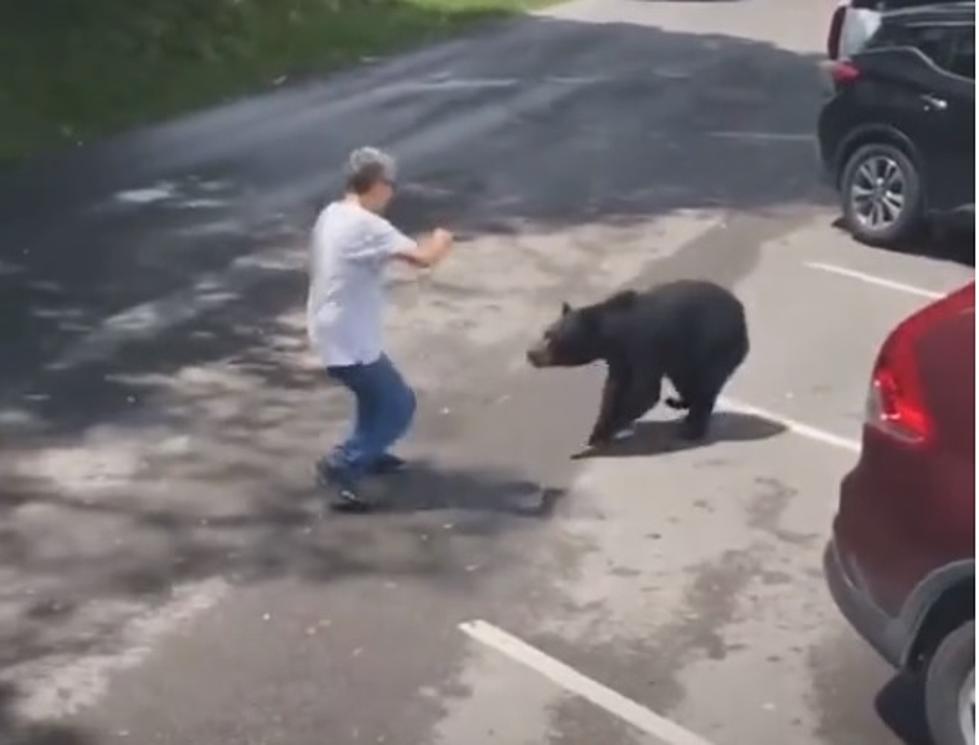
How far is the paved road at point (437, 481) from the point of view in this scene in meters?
7.58

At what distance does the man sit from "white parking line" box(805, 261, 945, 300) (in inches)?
211

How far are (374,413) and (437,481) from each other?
0.57 m

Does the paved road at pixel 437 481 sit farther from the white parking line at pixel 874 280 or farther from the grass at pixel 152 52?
the grass at pixel 152 52

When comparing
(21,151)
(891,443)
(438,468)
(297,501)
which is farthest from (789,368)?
(21,151)

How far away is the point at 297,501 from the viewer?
9719mm

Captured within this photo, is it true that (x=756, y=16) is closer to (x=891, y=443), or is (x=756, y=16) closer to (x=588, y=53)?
(x=588, y=53)

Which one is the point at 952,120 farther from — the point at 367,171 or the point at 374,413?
the point at 367,171

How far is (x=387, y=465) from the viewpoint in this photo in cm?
1006

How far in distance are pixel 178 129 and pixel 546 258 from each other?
7.69 m

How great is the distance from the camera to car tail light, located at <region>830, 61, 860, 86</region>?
15.6 m

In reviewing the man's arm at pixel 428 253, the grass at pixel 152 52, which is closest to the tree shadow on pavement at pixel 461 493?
the man's arm at pixel 428 253

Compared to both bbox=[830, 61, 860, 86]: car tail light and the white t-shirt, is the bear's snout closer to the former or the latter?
the white t-shirt

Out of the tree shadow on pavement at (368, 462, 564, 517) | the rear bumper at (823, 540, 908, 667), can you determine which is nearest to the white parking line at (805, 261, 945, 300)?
the tree shadow on pavement at (368, 462, 564, 517)

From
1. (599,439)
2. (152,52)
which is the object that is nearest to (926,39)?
(599,439)
